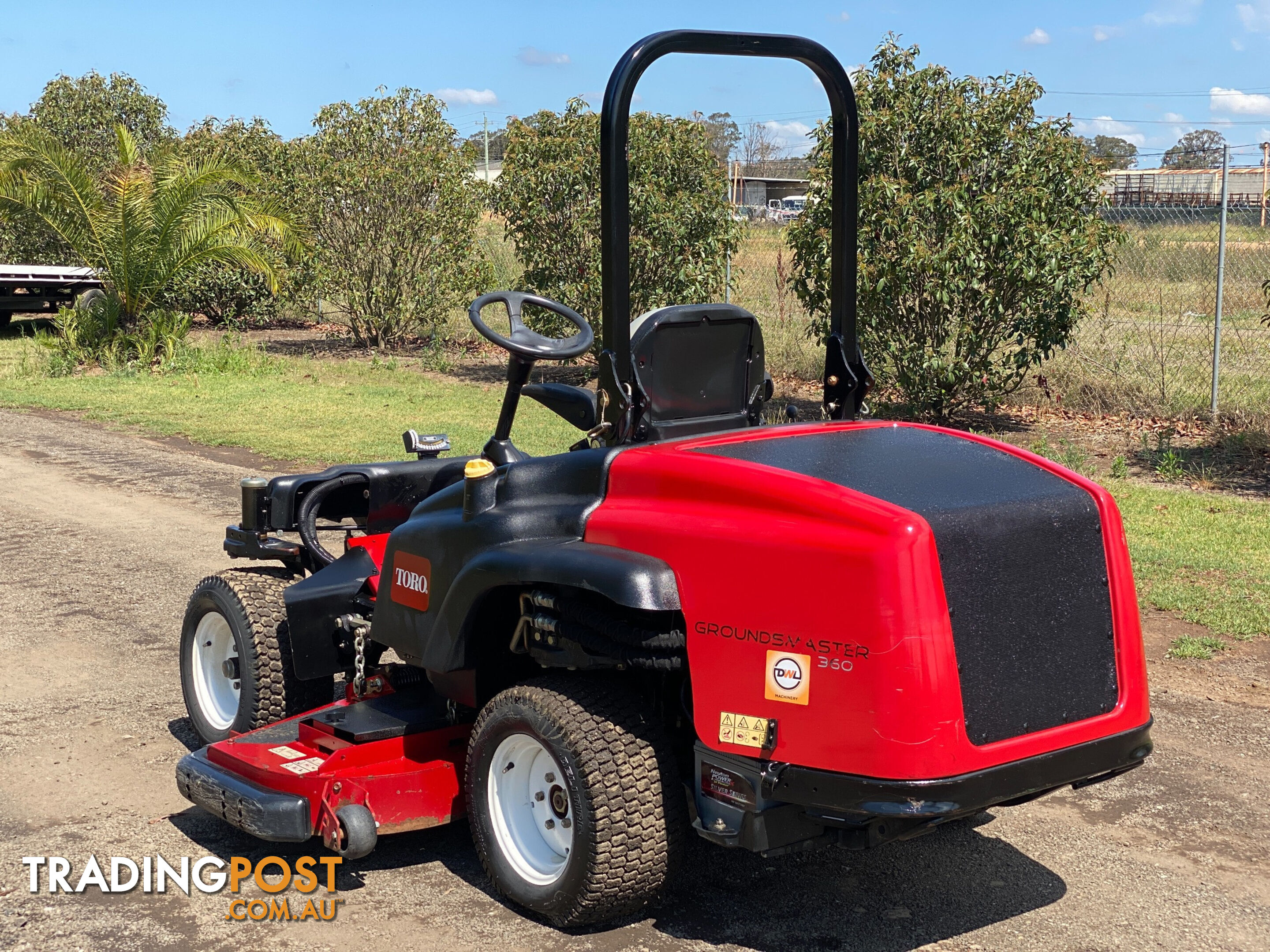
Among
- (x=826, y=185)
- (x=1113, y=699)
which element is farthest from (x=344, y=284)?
(x=1113, y=699)

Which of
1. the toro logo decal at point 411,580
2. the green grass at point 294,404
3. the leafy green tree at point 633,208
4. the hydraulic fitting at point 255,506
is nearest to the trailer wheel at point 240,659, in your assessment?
the hydraulic fitting at point 255,506

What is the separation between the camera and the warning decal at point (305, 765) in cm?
376

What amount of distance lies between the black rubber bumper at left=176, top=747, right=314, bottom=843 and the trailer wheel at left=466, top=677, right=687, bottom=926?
0.47 metres

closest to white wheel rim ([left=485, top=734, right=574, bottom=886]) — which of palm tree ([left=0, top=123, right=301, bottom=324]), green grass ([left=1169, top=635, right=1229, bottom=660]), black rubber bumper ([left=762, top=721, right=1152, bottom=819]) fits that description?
black rubber bumper ([left=762, top=721, right=1152, bottom=819])

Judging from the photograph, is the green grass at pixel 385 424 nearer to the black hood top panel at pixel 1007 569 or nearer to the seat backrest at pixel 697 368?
the black hood top panel at pixel 1007 569

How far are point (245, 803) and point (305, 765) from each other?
0.63 feet

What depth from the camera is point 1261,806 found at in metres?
4.28

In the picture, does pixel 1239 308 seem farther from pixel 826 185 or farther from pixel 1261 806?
pixel 1261 806

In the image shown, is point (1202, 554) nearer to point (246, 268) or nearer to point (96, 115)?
point (246, 268)

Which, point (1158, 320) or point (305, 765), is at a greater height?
point (1158, 320)

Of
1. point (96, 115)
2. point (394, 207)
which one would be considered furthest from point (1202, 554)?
point (96, 115)

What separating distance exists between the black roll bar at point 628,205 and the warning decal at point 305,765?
127 cm

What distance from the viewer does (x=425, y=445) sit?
505 centimetres

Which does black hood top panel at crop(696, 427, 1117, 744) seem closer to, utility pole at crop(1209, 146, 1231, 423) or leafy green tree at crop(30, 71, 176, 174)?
utility pole at crop(1209, 146, 1231, 423)
